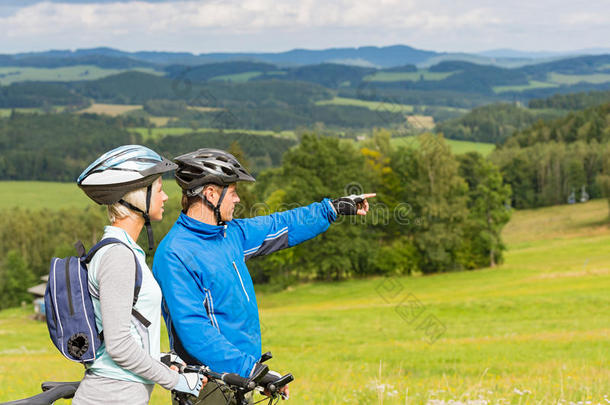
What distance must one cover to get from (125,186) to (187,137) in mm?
113196

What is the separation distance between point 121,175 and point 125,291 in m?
0.74

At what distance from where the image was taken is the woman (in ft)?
11.2

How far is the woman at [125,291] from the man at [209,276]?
1.00ft

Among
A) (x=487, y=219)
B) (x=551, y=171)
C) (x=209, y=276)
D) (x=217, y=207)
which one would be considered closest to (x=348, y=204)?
(x=217, y=207)

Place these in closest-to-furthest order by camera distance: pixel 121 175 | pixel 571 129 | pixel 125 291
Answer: pixel 125 291 → pixel 121 175 → pixel 571 129

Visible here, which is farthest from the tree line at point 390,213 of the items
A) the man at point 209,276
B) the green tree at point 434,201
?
the man at point 209,276

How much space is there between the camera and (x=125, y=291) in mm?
3430

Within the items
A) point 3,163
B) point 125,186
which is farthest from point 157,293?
point 3,163

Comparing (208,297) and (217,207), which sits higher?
(217,207)

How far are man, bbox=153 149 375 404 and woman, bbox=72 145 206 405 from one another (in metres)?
0.30

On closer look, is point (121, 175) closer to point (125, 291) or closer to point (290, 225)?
point (125, 291)

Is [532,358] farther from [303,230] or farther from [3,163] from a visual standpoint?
[3,163]

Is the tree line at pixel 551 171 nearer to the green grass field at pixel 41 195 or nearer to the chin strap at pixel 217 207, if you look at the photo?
the green grass field at pixel 41 195

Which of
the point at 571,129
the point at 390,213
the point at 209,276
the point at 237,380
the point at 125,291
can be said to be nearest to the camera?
the point at 125,291
